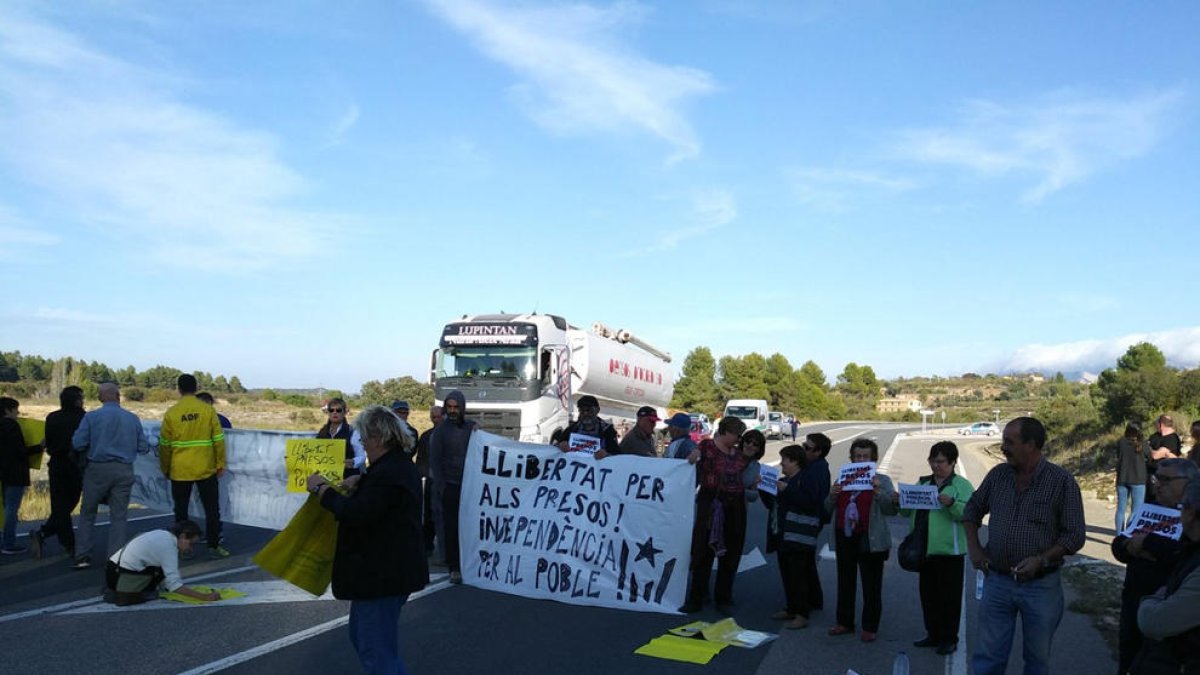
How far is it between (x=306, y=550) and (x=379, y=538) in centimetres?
79

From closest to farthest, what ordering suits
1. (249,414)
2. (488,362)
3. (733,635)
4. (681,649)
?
(681,649), (733,635), (488,362), (249,414)

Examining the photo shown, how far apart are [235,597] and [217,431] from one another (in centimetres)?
257

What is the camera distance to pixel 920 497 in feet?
24.7

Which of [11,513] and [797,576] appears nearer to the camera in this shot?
[797,576]

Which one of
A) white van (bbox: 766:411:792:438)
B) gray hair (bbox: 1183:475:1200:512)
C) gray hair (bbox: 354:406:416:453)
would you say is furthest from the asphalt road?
white van (bbox: 766:411:792:438)

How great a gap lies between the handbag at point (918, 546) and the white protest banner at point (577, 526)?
1.84 meters

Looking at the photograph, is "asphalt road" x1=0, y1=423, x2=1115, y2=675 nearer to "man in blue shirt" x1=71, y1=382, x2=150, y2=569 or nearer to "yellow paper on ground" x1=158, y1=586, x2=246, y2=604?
"yellow paper on ground" x1=158, y1=586, x2=246, y2=604

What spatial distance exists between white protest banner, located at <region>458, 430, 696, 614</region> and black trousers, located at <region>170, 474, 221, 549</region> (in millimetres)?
3477

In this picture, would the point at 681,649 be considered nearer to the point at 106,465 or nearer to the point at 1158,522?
the point at 1158,522

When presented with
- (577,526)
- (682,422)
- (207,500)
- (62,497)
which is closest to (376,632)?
(577,526)

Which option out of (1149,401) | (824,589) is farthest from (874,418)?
(824,589)

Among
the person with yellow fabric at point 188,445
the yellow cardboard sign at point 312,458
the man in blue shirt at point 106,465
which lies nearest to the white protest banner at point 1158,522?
the yellow cardboard sign at point 312,458

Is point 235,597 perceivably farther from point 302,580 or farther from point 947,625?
point 947,625

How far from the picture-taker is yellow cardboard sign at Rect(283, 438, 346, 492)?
9633 millimetres
